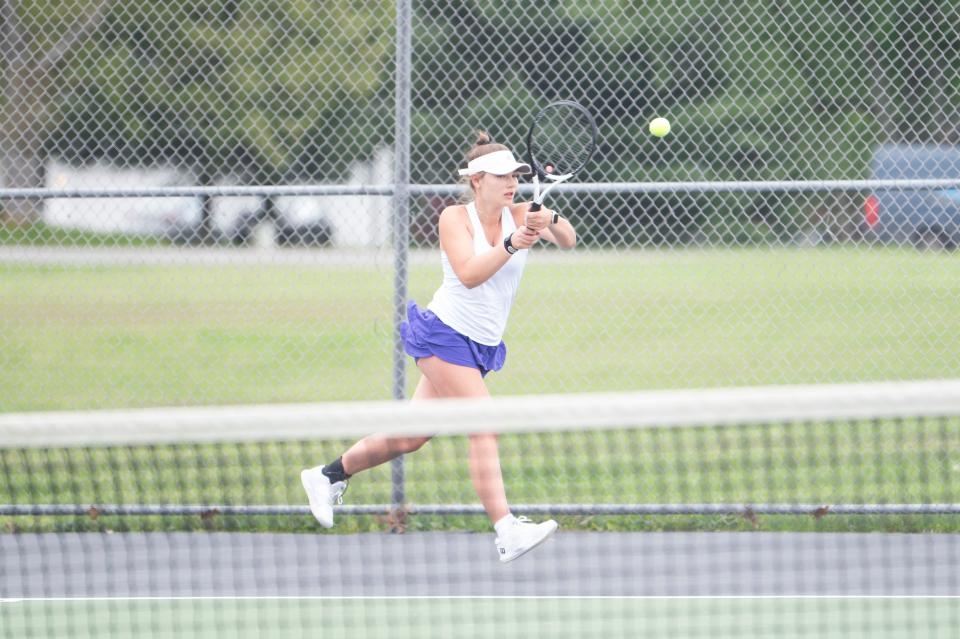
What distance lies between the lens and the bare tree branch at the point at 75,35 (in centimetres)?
846

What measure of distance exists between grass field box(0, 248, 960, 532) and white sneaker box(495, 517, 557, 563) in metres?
0.32

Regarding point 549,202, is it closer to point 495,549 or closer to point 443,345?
point 495,549

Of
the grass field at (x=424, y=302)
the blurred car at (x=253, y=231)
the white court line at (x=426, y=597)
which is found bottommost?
the grass field at (x=424, y=302)

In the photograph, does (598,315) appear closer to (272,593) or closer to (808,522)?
(808,522)

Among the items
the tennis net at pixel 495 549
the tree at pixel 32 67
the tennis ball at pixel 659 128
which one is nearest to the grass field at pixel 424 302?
the tree at pixel 32 67

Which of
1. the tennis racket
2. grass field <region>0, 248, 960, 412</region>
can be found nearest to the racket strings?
the tennis racket

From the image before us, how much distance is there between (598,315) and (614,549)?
296 inches

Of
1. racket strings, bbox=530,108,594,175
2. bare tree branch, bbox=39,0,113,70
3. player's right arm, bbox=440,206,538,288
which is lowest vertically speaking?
player's right arm, bbox=440,206,538,288

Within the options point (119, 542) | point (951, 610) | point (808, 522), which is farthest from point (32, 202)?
point (951, 610)

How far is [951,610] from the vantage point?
4.70 metres

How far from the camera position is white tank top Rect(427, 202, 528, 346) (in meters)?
4.88

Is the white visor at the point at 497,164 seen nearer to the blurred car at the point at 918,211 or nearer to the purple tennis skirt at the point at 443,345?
→ the purple tennis skirt at the point at 443,345

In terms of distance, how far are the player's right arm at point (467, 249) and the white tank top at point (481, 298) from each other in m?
0.04

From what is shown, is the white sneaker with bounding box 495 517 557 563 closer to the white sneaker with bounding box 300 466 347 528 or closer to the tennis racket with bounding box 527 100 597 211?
the white sneaker with bounding box 300 466 347 528
